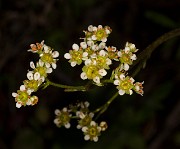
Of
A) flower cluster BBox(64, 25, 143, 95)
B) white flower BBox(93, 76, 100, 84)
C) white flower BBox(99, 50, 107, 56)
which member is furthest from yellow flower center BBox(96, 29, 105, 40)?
white flower BBox(93, 76, 100, 84)

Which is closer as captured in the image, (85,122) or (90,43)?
(90,43)

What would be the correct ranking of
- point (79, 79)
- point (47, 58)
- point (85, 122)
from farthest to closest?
point (79, 79) < point (85, 122) < point (47, 58)

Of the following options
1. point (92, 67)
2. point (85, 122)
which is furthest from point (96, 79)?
point (85, 122)

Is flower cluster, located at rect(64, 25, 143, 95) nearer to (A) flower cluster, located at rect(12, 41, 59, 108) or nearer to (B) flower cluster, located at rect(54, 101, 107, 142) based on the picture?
(A) flower cluster, located at rect(12, 41, 59, 108)

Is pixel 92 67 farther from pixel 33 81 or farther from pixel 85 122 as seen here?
pixel 85 122

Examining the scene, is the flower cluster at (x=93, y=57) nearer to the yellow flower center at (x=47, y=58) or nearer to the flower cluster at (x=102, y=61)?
the flower cluster at (x=102, y=61)

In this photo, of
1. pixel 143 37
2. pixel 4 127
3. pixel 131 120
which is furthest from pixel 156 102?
pixel 4 127

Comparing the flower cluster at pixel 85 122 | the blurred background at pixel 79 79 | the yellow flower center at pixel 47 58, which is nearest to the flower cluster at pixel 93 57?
the yellow flower center at pixel 47 58

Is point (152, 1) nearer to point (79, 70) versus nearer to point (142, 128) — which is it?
point (79, 70)

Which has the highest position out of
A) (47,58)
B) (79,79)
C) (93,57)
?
(79,79)
